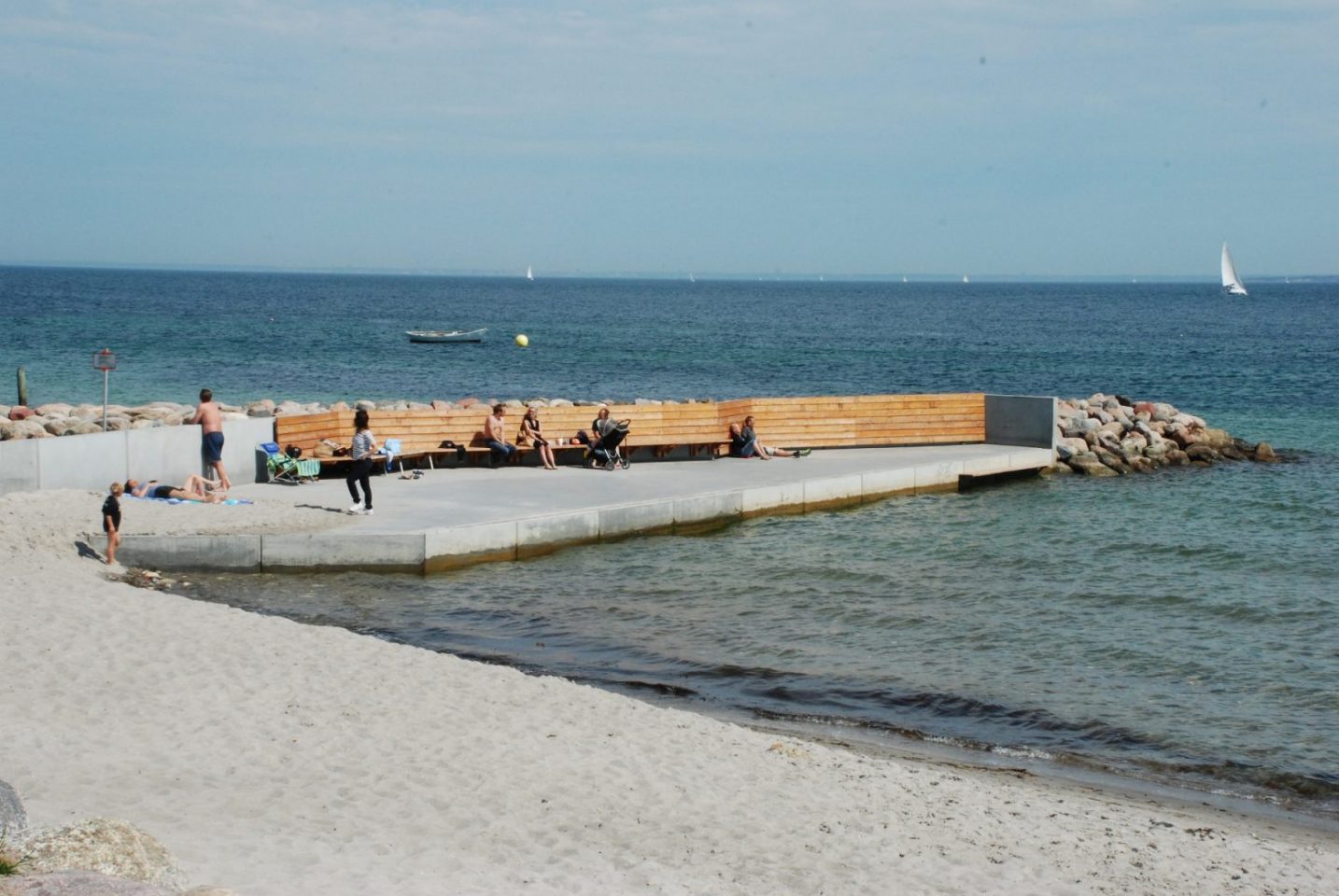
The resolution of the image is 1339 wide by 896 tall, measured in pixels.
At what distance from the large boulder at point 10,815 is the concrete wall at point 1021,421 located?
2104 centimetres

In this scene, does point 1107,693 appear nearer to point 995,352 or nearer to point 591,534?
point 591,534

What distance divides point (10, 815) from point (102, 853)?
97 cm

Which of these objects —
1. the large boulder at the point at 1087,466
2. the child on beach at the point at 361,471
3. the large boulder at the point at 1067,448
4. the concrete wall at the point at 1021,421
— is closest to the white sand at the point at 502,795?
the child on beach at the point at 361,471

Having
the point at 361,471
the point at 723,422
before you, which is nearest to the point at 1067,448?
the point at 723,422

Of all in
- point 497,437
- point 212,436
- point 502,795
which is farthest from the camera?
point 497,437

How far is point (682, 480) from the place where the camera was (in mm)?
20828

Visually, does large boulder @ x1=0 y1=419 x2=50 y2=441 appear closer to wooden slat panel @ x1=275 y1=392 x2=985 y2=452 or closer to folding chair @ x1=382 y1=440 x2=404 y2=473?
wooden slat panel @ x1=275 y1=392 x2=985 y2=452

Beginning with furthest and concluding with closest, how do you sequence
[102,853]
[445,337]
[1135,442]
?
[445,337] < [1135,442] < [102,853]

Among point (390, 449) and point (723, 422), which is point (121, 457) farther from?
point (723, 422)

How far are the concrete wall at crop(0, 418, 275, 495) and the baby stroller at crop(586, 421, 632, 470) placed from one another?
500 centimetres

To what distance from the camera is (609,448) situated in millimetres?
21797

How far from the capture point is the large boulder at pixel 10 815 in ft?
20.1

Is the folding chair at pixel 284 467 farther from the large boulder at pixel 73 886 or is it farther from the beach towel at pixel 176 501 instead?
the large boulder at pixel 73 886

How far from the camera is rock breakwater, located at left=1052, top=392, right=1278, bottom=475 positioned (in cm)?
2638
